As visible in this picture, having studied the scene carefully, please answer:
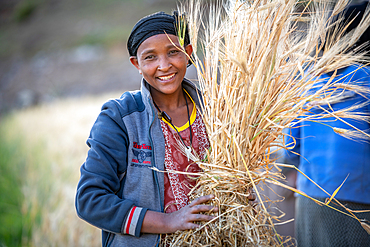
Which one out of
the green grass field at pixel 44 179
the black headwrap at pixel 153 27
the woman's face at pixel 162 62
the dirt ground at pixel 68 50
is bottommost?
the green grass field at pixel 44 179

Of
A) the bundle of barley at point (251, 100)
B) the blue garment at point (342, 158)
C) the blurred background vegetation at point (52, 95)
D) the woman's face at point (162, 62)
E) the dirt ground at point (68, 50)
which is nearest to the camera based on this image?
the bundle of barley at point (251, 100)

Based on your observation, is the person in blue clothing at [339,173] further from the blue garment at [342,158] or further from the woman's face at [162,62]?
the woman's face at [162,62]

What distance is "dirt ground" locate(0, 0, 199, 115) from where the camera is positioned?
1327cm

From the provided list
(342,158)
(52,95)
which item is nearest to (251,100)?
(342,158)

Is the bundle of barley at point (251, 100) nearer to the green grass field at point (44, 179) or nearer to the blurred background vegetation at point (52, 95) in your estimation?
the blurred background vegetation at point (52, 95)

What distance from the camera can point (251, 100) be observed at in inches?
35.3

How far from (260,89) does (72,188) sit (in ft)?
8.46

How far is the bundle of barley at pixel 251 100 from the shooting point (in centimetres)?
89

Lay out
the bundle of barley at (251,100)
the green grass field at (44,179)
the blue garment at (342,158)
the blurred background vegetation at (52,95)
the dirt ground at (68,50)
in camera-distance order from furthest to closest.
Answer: the dirt ground at (68,50) < the blurred background vegetation at (52,95) < the green grass field at (44,179) < the blue garment at (342,158) < the bundle of barley at (251,100)

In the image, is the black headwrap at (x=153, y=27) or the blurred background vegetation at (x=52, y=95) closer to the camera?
the black headwrap at (x=153, y=27)

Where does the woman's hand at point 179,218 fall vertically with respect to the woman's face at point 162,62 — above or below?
below

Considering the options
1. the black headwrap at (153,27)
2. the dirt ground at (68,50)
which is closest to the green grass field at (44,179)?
the black headwrap at (153,27)

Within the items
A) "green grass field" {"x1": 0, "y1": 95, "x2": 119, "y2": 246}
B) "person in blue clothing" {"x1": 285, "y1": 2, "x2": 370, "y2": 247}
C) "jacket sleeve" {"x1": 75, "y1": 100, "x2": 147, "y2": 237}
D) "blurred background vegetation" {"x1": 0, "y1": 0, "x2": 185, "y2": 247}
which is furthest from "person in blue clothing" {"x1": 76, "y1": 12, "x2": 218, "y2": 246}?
"green grass field" {"x1": 0, "y1": 95, "x2": 119, "y2": 246}

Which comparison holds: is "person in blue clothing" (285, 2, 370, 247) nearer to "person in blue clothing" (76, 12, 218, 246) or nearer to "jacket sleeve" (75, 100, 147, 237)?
"person in blue clothing" (76, 12, 218, 246)
